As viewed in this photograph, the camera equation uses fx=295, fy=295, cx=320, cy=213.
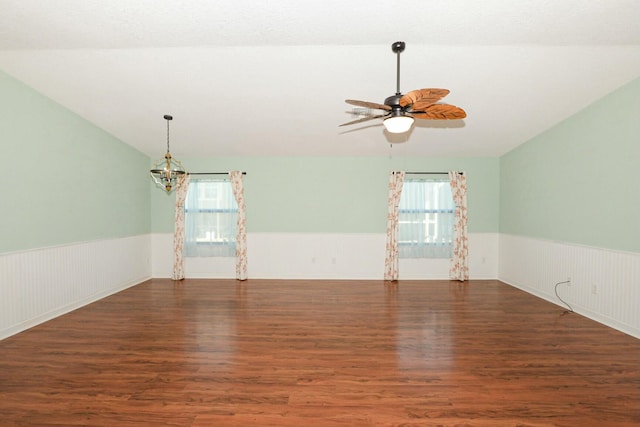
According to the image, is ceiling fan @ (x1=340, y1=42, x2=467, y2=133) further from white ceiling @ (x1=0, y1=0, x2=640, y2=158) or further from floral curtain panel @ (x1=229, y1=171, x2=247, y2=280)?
floral curtain panel @ (x1=229, y1=171, x2=247, y2=280)

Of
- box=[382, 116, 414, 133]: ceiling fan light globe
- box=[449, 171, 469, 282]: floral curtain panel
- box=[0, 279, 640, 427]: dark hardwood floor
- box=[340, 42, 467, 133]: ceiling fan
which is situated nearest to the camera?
box=[0, 279, 640, 427]: dark hardwood floor

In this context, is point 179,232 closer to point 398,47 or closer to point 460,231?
point 398,47

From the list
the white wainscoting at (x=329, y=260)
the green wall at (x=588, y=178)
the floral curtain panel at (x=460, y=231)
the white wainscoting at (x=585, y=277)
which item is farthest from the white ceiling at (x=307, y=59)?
the white wainscoting at (x=329, y=260)

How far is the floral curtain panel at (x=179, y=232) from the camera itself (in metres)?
6.67

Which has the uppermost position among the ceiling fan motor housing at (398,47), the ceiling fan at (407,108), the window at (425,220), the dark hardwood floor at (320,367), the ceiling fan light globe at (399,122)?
the ceiling fan motor housing at (398,47)

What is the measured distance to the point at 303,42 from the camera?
125 inches

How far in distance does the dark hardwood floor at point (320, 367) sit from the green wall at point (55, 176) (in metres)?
1.33

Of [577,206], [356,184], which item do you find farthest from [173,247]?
[577,206]

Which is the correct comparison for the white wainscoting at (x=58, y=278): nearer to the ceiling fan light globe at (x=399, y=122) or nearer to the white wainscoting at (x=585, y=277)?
the ceiling fan light globe at (x=399, y=122)

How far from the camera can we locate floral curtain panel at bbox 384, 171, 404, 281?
21.7 ft

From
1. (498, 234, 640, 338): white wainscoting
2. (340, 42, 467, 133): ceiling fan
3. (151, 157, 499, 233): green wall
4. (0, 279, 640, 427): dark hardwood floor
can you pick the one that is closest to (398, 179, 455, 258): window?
(151, 157, 499, 233): green wall

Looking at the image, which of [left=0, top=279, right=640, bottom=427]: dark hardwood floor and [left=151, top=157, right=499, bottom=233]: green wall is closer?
[left=0, top=279, right=640, bottom=427]: dark hardwood floor

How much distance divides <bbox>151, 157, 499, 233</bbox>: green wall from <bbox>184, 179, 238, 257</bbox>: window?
0.37 m

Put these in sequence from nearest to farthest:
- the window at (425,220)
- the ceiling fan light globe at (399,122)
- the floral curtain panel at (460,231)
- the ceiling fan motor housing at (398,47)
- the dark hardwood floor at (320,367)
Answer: the dark hardwood floor at (320,367)
the ceiling fan light globe at (399,122)
the ceiling fan motor housing at (398,47)
the floral curtain panel at (460,231)
the window at (425,220)
